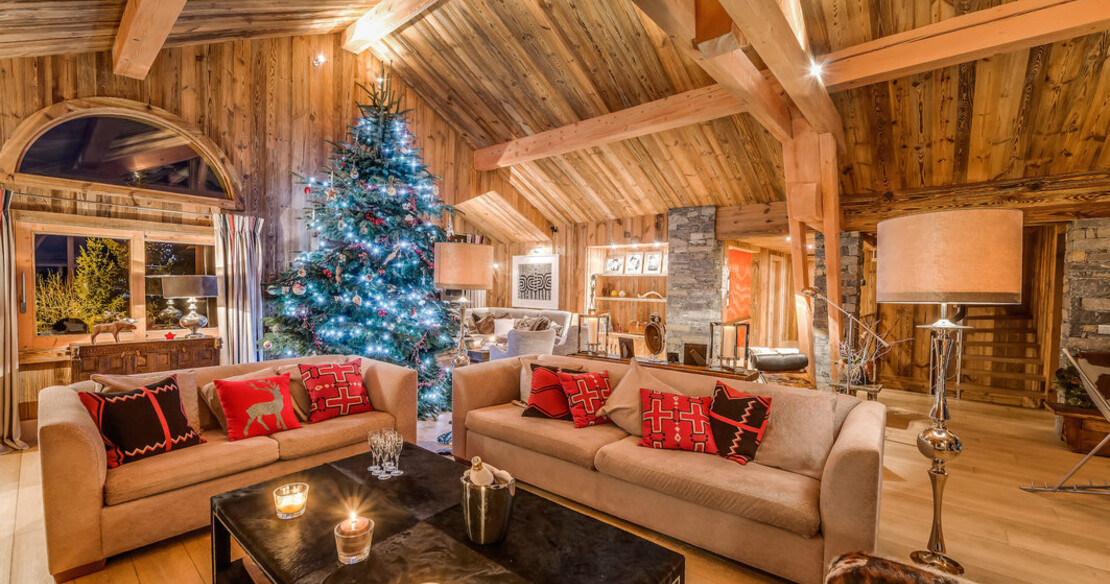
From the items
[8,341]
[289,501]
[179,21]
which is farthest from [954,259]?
[8,341]

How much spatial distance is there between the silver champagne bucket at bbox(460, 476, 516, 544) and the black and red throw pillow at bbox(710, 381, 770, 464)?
1329 millimetres

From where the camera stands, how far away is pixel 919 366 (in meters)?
6.48

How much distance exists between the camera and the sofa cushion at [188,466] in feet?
6.93

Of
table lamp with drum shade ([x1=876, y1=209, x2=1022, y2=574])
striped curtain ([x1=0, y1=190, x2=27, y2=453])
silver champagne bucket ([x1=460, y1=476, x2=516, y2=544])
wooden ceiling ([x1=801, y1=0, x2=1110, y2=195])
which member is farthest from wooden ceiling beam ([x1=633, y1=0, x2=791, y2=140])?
striped curtain ([x1=0, y1=190, x2=27, y2=453])

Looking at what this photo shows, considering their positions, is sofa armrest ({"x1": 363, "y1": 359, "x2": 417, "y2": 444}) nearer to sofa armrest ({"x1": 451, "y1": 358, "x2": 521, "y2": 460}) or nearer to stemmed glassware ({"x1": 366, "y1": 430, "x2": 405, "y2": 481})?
sofa armrest ({"x1": 451, "y1": 358, "x2": 521, "y2": 460})

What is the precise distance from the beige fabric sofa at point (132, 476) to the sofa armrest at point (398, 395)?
324 millimetres

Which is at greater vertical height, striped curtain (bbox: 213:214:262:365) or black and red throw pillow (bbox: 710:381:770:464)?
striped curtain (bbox: 213:214:262:365)

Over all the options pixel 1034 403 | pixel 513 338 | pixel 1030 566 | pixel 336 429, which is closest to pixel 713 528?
pixel 1030 566

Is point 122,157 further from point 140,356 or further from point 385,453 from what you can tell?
point 385,453

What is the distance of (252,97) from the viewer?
4871mm

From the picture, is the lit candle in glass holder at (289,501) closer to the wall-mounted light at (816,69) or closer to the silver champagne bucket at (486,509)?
the silver champagne bucket at (486,509)

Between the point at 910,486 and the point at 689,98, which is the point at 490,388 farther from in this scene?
the point at 689,98

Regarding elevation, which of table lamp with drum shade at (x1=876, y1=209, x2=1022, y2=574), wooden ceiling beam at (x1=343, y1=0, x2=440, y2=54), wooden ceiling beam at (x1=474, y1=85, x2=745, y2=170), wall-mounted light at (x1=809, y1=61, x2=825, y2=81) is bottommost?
table lamp with drum shade at (x1=876, y1=209, x2=1022, y2=574)

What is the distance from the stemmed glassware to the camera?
209cm
